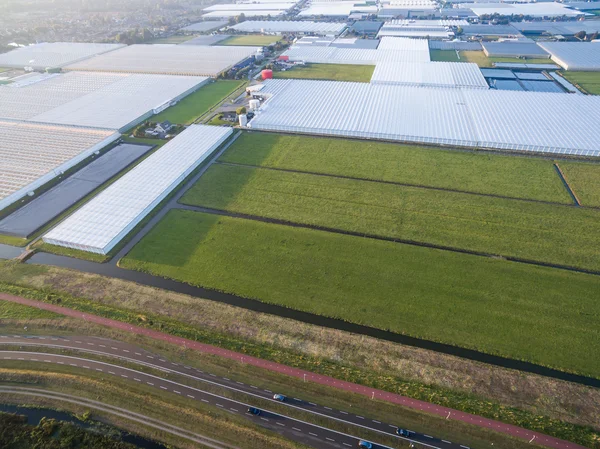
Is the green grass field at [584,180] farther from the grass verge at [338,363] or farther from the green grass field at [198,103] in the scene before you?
the green grass field at [198,103]

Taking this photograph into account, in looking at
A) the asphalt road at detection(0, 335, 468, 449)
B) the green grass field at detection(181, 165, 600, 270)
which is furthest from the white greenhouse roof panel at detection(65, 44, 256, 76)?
the asphalt road at detection(0, 335, 468, 449)

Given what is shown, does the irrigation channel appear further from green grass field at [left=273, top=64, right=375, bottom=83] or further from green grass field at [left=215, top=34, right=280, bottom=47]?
green grass field at [left=215, top=34, right=280, bottom=47]

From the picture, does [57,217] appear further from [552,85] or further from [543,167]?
[552,85]

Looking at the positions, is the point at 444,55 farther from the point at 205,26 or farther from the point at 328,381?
the point at 328,381

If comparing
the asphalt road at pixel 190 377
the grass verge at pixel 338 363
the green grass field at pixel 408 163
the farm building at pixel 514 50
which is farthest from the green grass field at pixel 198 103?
the farm building at pixel 514 50

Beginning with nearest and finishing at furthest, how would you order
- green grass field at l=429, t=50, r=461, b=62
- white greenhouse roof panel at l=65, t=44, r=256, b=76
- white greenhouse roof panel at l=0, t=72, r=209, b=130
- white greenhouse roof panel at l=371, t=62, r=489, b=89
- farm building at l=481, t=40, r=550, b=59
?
white greenhouse roof panel at l=0, t=72, r=209, b=130 → white greenhouse roof panel at l=371, t=62, r=489, b=89 → white greenhouse roof panel at l=65, t=44, r=256, b=76 → farm building at l=481, t=40, r=550, b=59 → green grass field at l=429, t=50, r=461, b=62

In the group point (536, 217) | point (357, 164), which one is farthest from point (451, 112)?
point (536, 217)
